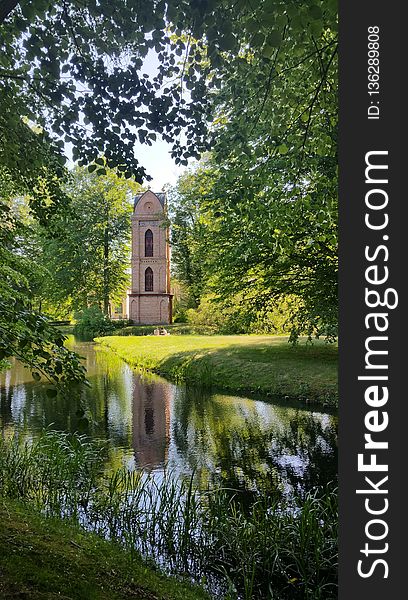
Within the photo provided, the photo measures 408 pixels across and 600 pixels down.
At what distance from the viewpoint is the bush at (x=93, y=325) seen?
39906 millimetres

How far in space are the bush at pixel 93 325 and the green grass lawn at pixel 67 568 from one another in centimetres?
3499

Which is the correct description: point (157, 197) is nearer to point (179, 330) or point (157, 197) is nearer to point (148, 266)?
point (148, 266)

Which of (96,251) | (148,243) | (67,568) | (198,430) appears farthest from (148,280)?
(67,568)

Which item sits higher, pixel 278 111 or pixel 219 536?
pixel 278 111

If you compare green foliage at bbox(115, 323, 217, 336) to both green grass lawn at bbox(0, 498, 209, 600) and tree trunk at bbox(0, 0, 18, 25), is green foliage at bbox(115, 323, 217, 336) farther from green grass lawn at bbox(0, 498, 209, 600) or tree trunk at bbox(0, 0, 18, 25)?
tree trunk at bbox(0, 0, 18, 25)

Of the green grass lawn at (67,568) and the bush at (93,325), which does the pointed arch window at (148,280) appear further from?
the green grass lawn at (67,568)

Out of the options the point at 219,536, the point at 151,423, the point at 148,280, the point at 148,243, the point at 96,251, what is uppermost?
the point at 148,243

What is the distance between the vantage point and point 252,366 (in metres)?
17.9

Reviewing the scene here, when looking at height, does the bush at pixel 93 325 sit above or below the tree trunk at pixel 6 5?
below

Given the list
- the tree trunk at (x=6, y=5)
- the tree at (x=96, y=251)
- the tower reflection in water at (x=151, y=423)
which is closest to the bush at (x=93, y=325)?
the tree at (x=96, y=251)

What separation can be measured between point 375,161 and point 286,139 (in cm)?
287

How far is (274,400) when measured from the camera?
14.8m

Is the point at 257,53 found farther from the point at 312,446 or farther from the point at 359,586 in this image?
the point at 312,446

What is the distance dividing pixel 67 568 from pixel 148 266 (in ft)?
134
